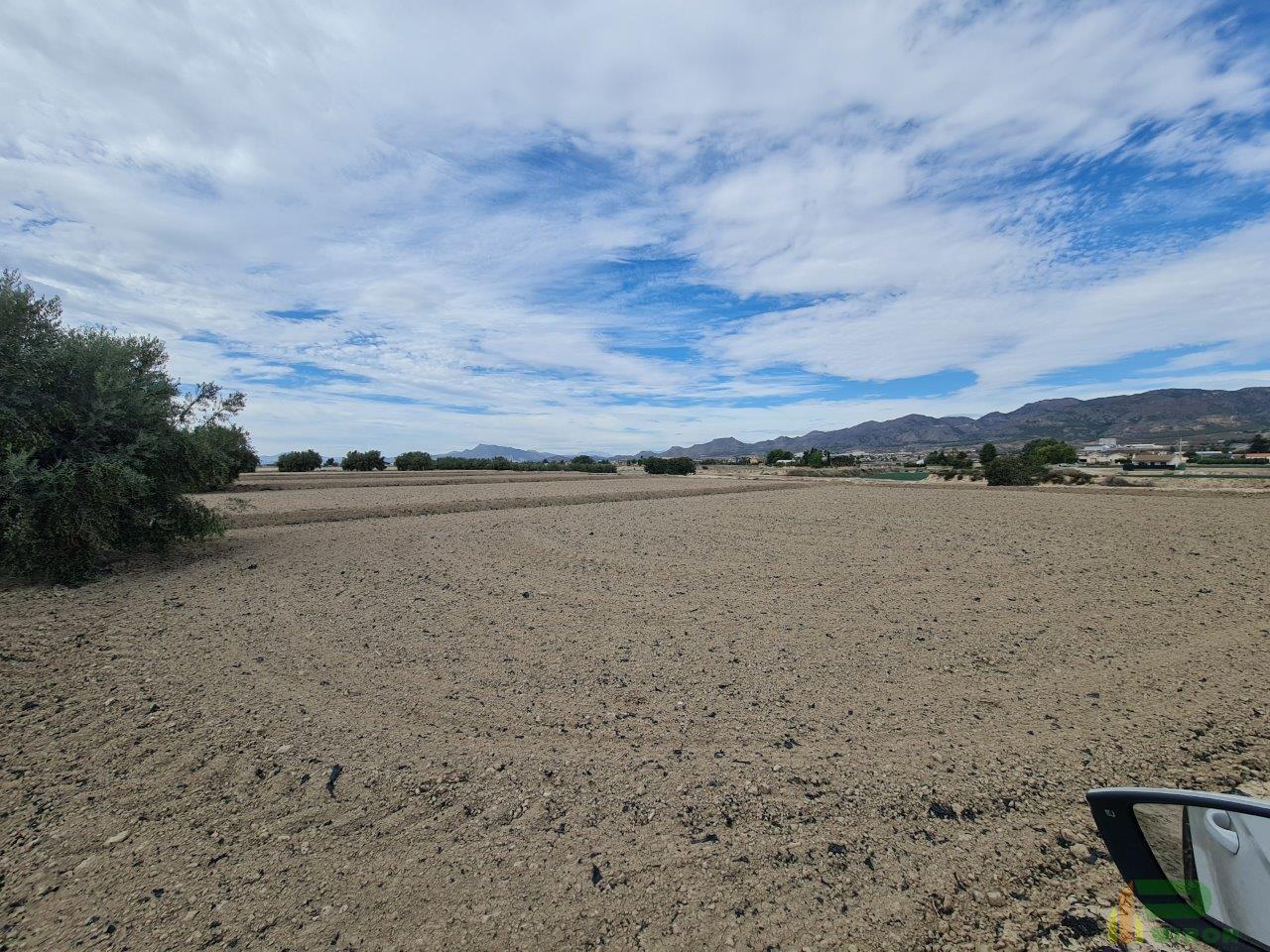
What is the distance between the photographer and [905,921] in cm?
280

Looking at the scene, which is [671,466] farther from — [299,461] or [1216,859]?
[1216,859]

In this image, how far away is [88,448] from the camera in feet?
33.6

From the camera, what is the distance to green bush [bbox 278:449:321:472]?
53.9 meters

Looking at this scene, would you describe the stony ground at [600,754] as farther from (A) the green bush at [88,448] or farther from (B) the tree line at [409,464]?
(B) the tree line at [409,464]

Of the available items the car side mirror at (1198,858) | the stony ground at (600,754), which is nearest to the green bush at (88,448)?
the stony ground at (600,754)

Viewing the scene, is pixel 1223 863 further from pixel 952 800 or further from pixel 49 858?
pixel 49 858

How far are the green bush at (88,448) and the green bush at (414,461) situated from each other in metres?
49.9

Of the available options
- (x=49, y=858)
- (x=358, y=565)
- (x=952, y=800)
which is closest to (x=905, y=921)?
(x=952, y=800)

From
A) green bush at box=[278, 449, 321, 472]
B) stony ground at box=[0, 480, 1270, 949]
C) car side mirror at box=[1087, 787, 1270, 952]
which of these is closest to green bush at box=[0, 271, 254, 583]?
stony ground at box=[0, 480, 1270, 949]

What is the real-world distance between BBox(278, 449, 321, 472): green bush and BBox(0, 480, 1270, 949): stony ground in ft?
169

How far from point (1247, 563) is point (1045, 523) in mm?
5786

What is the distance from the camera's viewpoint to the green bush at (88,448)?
9094 millimetres

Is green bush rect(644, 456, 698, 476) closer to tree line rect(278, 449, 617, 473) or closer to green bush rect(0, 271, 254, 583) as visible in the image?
tree line rect(278, 449, 617, 473)

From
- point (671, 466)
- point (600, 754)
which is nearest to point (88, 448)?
point (600, 754)
